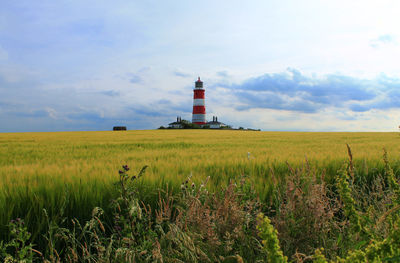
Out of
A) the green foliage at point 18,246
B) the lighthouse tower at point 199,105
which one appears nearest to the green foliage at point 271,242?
the green foliage at point 18,246

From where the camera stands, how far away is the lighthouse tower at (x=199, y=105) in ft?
214

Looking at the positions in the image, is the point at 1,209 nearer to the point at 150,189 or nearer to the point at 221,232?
the point at 150,189

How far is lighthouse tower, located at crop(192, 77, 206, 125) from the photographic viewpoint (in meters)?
65.2

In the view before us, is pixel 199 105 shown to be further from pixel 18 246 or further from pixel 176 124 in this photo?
pixel 18 246

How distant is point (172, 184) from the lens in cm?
335

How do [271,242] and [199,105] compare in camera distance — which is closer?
[271,242]

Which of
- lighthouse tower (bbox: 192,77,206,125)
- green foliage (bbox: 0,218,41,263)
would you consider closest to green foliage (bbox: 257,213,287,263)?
green foliage (bbox: 0,218,41,263)

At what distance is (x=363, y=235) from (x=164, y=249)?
63.8 inches

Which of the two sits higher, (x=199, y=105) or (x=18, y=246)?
(x=199, y=105)

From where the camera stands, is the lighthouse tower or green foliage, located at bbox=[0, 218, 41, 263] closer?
green foliage, located at bbox=[0, 218, 41, 263]

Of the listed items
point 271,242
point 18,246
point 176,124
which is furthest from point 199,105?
point 271,242

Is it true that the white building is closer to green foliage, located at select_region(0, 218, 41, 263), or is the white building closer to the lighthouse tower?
the lighthouse tower

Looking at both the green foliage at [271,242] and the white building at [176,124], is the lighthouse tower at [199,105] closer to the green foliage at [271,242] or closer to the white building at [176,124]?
the white building at [176,124]

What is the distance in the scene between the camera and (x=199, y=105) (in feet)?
217
